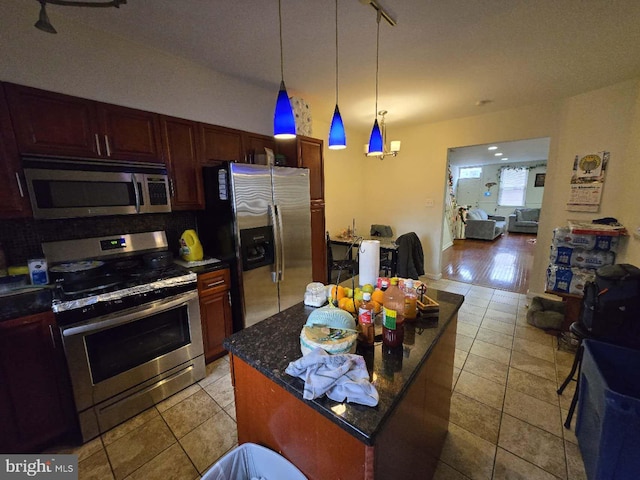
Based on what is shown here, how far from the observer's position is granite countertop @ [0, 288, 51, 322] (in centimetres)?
131

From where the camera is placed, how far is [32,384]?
1406 millimetres

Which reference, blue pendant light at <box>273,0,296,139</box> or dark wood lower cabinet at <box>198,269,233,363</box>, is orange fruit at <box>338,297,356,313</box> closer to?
blue pendant light at <box>273,0,296,139</box>

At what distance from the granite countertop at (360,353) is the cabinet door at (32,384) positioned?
1192 mm

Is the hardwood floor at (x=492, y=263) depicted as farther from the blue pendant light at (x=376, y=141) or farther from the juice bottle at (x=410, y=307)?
the juice bottle at (x=410, y=307)

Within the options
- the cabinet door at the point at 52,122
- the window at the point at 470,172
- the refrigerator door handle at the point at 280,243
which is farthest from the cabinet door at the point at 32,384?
the window at the point at 470,172

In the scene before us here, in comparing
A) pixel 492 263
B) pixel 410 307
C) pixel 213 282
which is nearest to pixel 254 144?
pixel 213 282

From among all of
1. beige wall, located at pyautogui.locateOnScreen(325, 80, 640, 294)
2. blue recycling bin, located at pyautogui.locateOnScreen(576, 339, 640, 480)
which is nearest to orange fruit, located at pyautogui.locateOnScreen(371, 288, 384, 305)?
blue recycling bin, located at pyautogui.locateOnScreen(576, 339, 640, 480)

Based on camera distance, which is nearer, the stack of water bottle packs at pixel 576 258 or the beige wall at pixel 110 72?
the beige wall at pixel 110 72

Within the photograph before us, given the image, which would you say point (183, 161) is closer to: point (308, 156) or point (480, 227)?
point (308, 156)

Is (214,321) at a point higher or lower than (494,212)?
lower

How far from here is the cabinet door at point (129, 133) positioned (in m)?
1.80

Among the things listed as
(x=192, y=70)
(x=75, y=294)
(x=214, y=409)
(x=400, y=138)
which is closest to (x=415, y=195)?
(x=400, y=138)

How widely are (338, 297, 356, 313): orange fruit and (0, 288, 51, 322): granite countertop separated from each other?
1.59 metres

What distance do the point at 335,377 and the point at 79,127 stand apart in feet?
Answer: 7.28
